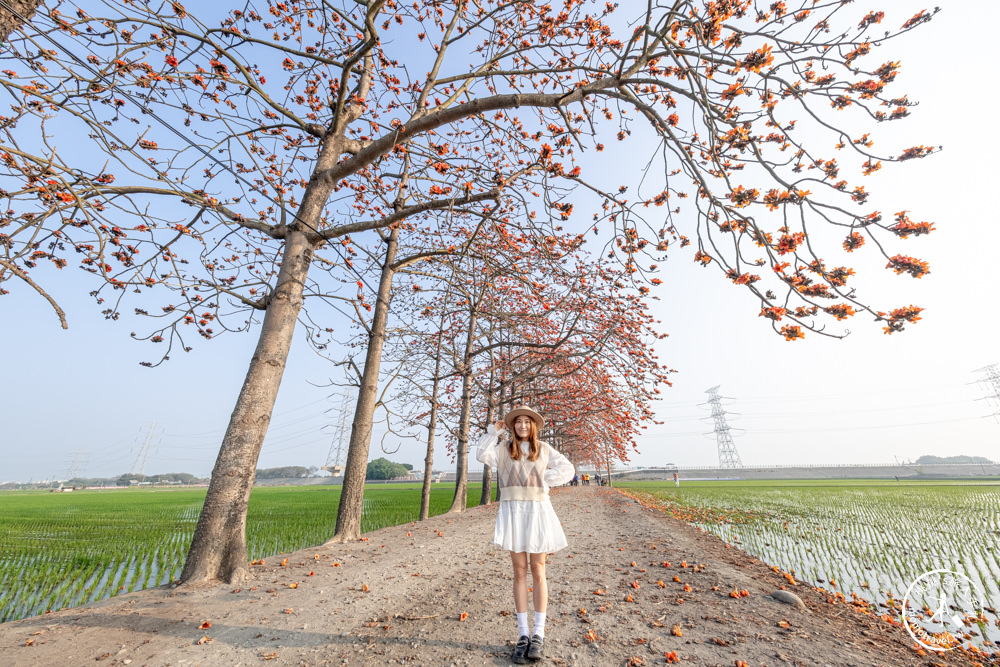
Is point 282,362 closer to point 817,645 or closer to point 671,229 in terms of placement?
point 671,229

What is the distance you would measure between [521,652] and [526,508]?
955 mm

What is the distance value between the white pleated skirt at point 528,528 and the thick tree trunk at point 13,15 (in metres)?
5.15

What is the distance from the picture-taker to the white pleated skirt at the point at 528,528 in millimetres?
3033

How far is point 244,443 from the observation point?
4.68 meters

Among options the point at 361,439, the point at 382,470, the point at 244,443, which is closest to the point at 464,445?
the point at 361,439

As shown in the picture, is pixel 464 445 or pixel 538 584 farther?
pixel 464 445

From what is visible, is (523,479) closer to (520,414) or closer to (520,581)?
(520,414)

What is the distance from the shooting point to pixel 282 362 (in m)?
5.18

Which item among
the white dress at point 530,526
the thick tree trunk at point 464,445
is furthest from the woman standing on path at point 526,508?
Result: the thick tree trunk at point 464,445

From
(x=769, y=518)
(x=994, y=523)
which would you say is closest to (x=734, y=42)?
(x=769, y=518)

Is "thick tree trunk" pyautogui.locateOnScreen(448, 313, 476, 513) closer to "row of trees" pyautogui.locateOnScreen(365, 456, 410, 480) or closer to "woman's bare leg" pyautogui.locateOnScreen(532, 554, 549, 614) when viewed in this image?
"woman's bare leg" pyautogui.locateOnScreen(532, 554, 549, 614)

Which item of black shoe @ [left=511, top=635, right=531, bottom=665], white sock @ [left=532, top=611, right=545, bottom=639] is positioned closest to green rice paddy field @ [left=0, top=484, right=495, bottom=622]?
black shoe @ [left=511, top=635, right=531, bottom=665]

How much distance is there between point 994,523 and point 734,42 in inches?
621

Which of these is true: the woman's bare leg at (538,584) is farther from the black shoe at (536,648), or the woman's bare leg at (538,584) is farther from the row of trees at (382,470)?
the row of trees at (382,470)
